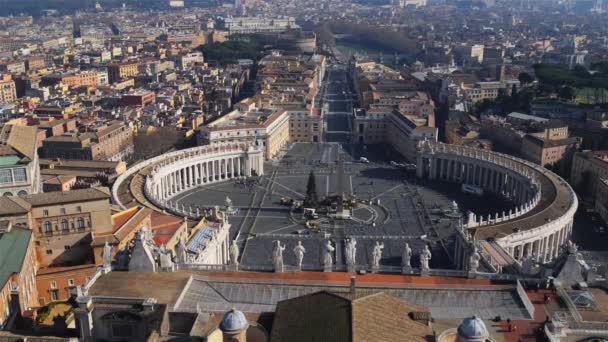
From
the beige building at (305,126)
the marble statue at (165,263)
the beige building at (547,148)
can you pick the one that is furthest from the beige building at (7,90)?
the marble statue at (165,263)

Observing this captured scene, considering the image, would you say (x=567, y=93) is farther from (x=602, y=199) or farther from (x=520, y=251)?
(x=520, y=251)

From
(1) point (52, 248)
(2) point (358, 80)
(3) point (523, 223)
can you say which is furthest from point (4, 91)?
(3) point (523, 223)

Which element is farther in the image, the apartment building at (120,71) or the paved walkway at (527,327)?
the apartment building at (120,71)

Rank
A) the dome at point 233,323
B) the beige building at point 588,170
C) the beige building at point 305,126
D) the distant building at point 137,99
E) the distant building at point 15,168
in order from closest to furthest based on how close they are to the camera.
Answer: the dome at point 233,323 < the distant building at point 15,168 < the beige building at point 588,170 < the beige building at point 305,126 < the distant building at point 137,99

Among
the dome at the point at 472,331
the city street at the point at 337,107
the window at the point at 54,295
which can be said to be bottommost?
the city street at the point at 337,107

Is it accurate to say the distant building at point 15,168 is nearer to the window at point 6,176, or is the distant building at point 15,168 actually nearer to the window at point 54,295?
the window at point 6,176

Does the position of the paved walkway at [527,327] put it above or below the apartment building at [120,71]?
above

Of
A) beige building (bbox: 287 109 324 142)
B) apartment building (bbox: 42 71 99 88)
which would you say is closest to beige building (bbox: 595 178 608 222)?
beige building (bbox: 287 109 324 142)
